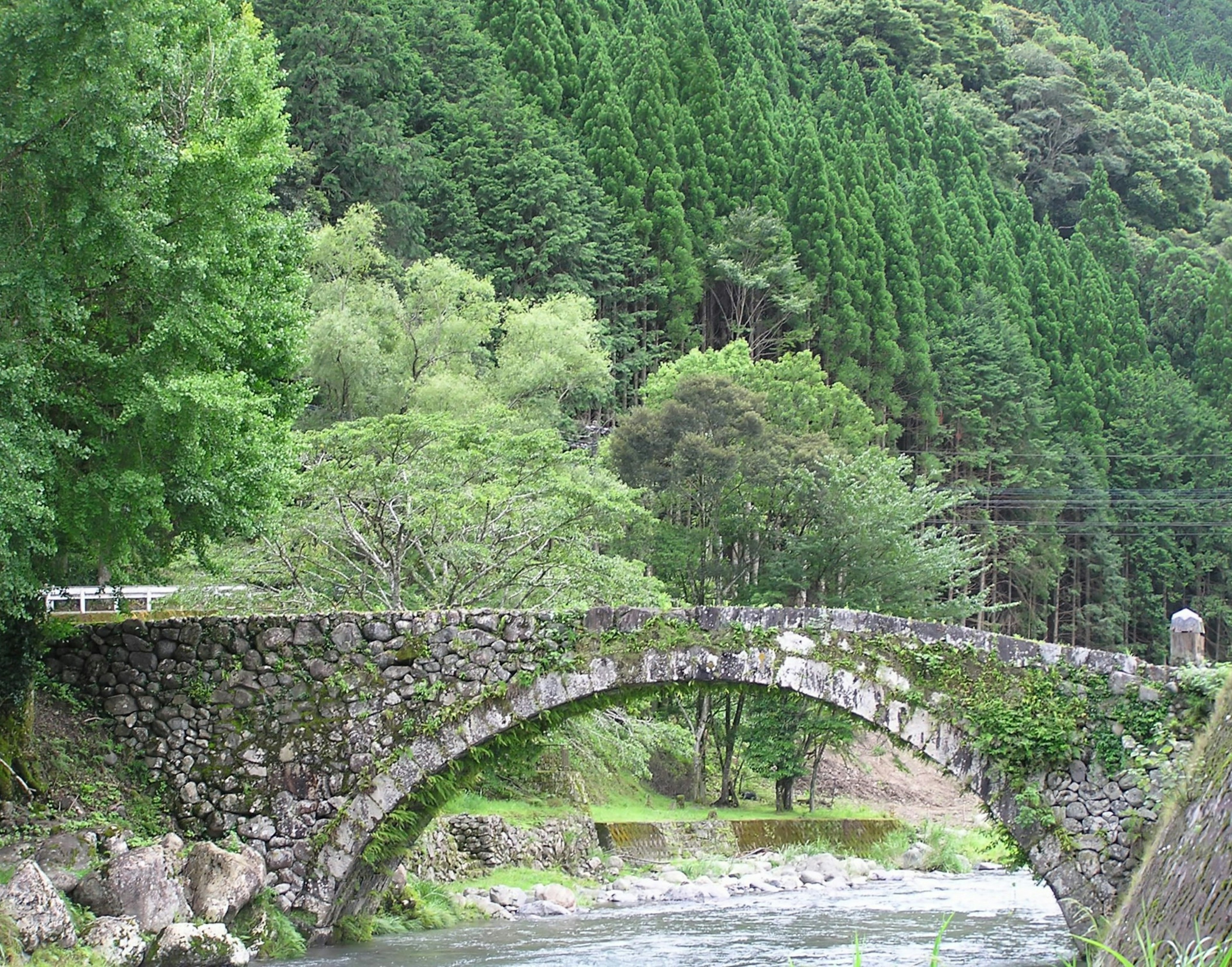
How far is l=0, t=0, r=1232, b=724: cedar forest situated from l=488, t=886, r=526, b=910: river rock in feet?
12.5

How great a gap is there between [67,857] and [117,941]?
1.22m

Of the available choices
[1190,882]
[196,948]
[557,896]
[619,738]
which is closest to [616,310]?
[619,738]

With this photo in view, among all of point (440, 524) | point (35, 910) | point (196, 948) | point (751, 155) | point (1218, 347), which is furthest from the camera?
point (1218, 347)

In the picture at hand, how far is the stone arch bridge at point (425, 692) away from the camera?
13.8 meters

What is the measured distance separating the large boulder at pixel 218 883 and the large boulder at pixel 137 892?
516 mm

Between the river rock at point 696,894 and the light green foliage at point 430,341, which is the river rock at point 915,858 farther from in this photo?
the light green foliage at point 430,341

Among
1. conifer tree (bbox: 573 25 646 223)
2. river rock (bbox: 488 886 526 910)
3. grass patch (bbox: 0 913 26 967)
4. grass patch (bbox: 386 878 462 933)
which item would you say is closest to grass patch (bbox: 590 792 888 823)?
river rock (bbox: 488 886 526 910)

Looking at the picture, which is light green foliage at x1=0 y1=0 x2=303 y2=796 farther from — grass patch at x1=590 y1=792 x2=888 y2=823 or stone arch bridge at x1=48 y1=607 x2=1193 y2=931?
grass patch at x1=590 y1=792 x2=888 y2=823

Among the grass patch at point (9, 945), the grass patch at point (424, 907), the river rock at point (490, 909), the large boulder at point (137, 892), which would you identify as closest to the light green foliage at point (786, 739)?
the river rock at point (490, 909)

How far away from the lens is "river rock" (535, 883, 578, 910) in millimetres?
19766

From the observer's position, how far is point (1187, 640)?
44.9 ft

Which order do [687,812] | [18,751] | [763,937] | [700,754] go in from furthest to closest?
[700,754] → [687,812] → [763,937] → [18,751]

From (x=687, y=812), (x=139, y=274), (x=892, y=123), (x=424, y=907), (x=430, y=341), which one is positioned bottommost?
(x=687, y=812)

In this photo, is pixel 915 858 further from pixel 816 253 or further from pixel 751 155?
pixel 751 155
